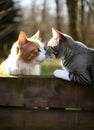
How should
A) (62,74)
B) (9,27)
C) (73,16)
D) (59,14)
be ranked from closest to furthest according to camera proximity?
(62,74), (73,16), (9,27), (59,14)

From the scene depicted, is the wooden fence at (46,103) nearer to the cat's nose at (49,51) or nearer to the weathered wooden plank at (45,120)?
the weathered wooden plank at (45,120)

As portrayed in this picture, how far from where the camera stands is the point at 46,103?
9.35 ft

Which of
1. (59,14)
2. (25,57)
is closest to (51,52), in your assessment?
(25,57)

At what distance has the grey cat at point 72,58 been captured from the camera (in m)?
2.74

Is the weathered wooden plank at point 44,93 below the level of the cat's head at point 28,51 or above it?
below

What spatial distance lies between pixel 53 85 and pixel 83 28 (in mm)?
11444

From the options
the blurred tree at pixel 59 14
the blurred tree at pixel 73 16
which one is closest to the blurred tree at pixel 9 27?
the blurred tree at pixel 59 14

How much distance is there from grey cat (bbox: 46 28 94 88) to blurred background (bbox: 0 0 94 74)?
24.8 feet

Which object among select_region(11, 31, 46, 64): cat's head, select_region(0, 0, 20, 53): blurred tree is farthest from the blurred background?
select_region(11, 31, 46, 64): cat's head

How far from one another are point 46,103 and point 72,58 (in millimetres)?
414

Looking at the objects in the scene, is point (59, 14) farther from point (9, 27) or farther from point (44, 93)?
point (44, 93)

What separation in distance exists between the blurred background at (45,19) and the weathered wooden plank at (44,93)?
769 centimetres

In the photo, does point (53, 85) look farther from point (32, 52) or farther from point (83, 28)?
point (83, 28)

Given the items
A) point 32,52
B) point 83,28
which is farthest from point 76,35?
point 32,52
